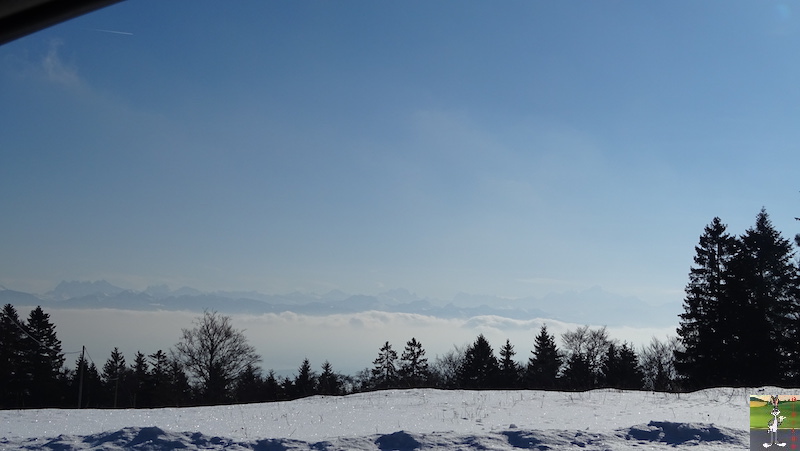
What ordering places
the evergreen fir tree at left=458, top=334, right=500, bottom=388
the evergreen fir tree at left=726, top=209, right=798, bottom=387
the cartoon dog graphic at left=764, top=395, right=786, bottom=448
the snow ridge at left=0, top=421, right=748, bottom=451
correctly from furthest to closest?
the evergreen fir tree at left=458, top=334, right=500, bottom=388 < the evergreen fir tree at left=726, top=209, right=798, bottom=387 < the snow ridge at left=0, top=421, right=748, bottom=451 < the cartoon dog graphic at left=764, top=395, right=786, bottom=448

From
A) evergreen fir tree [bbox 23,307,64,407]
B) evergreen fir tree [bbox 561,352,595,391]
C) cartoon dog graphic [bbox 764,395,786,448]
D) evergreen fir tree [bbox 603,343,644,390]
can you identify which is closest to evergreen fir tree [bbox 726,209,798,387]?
evergreen fir tree [bbox 603,343,644,390]

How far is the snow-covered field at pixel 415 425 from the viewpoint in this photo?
9.39 m

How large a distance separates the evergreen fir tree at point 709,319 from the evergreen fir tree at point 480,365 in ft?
68.6

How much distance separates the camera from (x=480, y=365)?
60281 mm

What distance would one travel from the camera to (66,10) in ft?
11.3

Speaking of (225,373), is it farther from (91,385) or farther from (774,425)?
(774,425)

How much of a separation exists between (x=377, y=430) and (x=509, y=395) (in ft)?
20.1

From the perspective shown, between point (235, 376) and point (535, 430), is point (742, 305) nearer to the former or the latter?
point (535, 430)

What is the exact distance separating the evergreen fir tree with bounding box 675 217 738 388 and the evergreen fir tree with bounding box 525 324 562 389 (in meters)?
24.2

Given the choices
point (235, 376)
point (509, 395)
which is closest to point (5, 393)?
point (235, 376)

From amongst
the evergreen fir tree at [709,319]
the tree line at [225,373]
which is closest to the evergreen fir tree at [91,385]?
the tree line at [225,373]

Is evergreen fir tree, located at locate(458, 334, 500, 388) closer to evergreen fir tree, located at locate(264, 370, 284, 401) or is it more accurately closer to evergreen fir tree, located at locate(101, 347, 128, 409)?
evergreen fir tree, located at locate(264, 370, 284, 401)

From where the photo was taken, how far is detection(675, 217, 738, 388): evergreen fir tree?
38.0m

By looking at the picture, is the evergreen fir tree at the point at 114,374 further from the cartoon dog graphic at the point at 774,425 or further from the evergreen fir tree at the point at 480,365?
the cartoon dog graphic at the point at 774,425
